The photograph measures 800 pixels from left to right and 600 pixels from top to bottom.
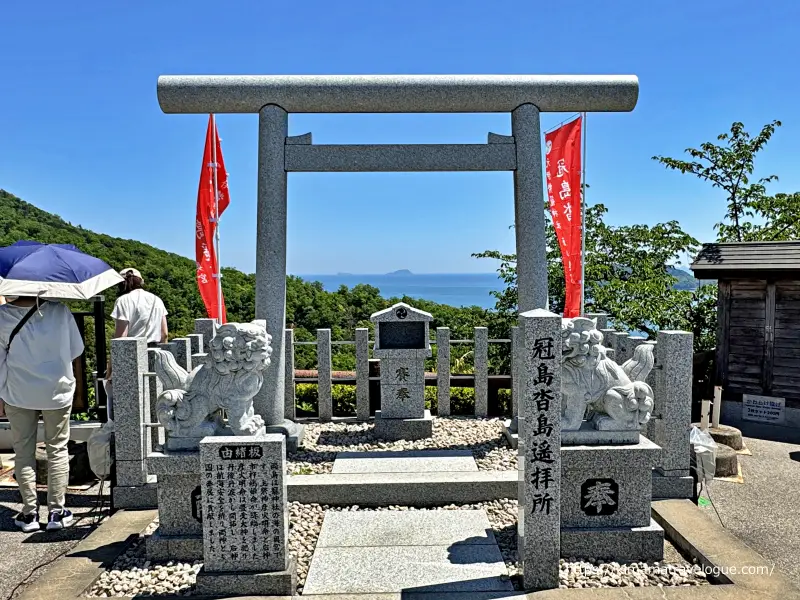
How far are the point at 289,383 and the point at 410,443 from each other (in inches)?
78.6

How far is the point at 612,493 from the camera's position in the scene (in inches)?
185

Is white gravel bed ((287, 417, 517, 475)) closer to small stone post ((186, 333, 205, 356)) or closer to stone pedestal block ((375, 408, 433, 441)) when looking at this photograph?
stone pedestal block ((375, 408, 433, 441))

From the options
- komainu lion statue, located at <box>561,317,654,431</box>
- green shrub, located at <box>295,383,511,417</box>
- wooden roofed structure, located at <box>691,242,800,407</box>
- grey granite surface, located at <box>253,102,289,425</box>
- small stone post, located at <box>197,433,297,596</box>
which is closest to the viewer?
small stone post, located at <box>197,433,297,596</box>

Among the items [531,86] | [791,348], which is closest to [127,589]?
[531,86]

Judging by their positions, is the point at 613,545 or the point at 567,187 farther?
the point at 567,187

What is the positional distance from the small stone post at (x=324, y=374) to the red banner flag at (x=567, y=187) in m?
3.53

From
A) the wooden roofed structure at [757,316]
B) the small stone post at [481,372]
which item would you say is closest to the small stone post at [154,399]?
the small stone post at [481,372]

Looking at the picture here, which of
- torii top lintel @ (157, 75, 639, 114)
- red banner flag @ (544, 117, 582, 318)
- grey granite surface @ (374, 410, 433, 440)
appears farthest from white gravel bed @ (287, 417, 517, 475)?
torii top lintel @ (157, 75, 639, 114)

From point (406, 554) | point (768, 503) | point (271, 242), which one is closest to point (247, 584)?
point (406, 554)

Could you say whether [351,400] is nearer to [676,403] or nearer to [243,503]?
[676,403]

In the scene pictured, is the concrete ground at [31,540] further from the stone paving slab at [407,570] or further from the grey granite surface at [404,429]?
the grey granite surface at [404,429]

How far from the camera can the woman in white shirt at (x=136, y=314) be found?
22.0ft

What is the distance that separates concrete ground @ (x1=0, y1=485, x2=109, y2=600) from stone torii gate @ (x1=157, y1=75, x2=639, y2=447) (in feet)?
7.63

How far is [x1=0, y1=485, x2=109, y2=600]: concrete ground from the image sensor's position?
456cm
